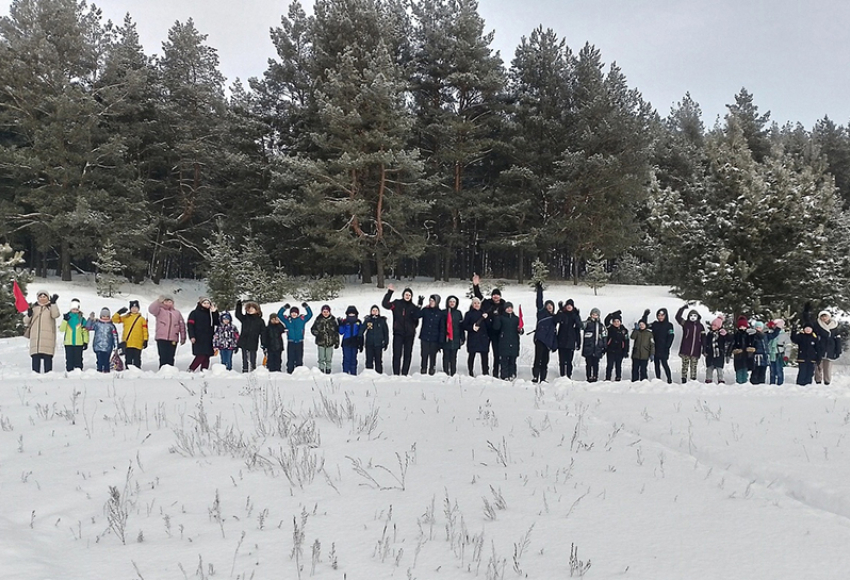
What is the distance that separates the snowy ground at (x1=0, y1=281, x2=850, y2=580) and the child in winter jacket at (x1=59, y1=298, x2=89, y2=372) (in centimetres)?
396

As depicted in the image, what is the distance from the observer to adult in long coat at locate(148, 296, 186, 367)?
11953 mm

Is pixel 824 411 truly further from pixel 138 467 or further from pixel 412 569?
pixel 138 467

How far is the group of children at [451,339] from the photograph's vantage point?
1217cm

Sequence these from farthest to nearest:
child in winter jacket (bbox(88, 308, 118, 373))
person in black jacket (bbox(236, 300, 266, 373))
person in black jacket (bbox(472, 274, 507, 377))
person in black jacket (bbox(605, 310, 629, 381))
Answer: person in black jacket (bbox(605, 310, 629, 381)) < person in black jacket (bbox(472, 274, 507, 377)) < person in black jacket (bbox(236, 300, 266, 373)) < child in winter jacket (bbox(88, 308, 118, 373))

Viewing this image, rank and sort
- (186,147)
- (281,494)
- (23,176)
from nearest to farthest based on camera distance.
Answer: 1. (281,494)
2. (23,176)
3. (186,147)

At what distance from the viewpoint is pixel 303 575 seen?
3084mm

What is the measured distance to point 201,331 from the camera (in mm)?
12070

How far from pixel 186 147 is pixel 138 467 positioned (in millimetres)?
32883

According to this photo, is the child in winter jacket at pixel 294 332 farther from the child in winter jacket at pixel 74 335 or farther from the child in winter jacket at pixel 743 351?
the child in winter jacket at pixel 743 351

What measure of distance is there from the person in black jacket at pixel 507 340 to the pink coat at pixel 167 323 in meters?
6.70

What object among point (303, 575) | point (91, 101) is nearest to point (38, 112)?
point (91, 101)

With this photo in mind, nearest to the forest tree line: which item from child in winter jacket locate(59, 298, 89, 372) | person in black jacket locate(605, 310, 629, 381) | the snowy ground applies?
child in winter jacket locate(59, 298, 89, 372)

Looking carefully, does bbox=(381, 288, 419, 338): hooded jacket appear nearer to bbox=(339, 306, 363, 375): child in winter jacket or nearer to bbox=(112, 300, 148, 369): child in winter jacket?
bbox=(339, 306, 363, 375): child in winter jacket

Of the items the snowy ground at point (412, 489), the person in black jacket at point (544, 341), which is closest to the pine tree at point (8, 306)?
the snowy ground at point (412, 489)
